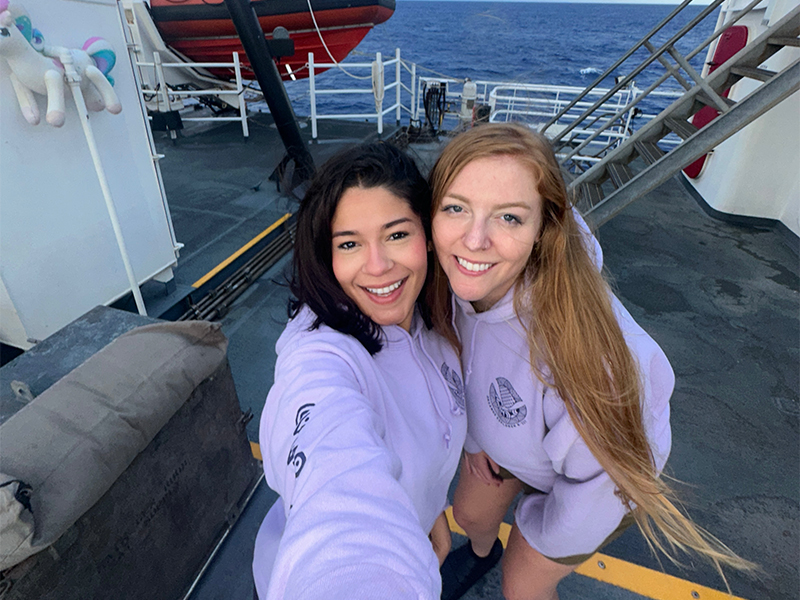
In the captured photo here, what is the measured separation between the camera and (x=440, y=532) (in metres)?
1.60

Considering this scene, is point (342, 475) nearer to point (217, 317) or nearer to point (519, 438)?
point (519, 438)

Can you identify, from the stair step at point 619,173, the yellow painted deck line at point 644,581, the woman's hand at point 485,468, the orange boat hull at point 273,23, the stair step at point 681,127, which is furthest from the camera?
the orange boat hull at point 273,23

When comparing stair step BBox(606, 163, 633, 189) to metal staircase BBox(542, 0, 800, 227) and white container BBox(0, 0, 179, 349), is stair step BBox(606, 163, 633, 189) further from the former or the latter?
white container BBox(0, 0, 179, 349)

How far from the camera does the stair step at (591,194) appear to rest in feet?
10.9

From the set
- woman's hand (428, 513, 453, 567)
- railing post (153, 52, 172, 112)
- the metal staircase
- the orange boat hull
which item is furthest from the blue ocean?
woman's hand (428, 513, 453, 567)

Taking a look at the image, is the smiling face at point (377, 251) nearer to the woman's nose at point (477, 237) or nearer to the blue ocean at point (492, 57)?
the woman's nose at point (477, 237)

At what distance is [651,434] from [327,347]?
3.10 feet

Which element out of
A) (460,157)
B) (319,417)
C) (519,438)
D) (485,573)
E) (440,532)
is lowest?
(485,573)

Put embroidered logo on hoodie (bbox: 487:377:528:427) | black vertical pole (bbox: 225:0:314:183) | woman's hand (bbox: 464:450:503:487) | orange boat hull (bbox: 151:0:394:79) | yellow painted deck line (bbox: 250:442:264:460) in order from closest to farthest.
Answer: embroidered logo on hoodie (bbox: 487:377:528:427) < woman's hand (bbox: 464:450:503:487) < yellow painted deck line (bbox: 250:442:264:460) < black vertical pole (bbox: 225:0:314:183) < orange boat hull (bbox: 151:0:394:79)

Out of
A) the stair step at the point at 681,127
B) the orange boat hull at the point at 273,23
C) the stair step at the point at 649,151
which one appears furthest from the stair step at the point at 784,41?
the orange boat hull at the point at 273,23

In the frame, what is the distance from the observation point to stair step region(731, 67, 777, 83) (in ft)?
9.05

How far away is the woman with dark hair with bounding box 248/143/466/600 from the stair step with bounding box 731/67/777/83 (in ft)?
9.86

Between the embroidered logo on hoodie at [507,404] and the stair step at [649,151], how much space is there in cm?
256

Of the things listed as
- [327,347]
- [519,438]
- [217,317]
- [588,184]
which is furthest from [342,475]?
[588,184]
